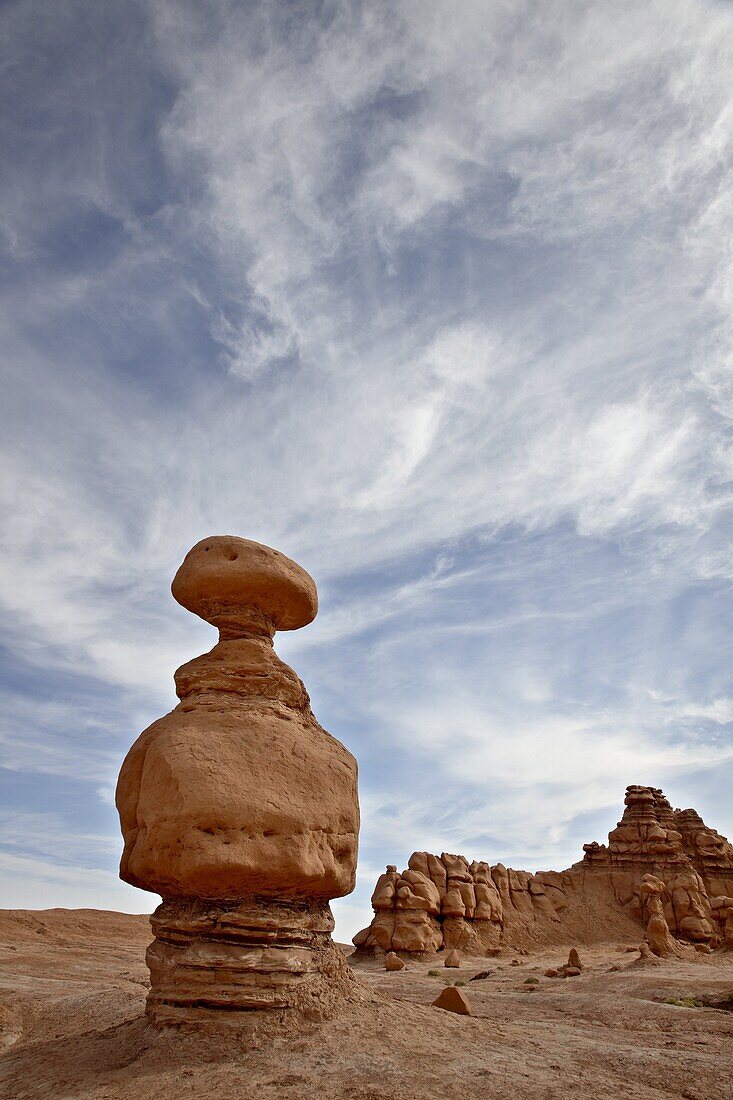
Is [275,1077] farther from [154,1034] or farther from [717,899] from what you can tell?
[717,899]

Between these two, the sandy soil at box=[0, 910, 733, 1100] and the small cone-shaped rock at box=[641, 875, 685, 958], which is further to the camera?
the small cone-shaped rock at box=[641, 875, 685, 958]

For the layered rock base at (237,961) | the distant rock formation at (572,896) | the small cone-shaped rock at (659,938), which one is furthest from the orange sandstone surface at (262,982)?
the distant rock formation at (572,896)

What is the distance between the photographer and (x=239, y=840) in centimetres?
801

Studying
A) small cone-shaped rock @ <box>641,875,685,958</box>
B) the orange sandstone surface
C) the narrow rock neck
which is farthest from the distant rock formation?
the narrow rock neck

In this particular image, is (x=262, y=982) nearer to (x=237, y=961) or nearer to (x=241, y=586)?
(x=237, y=961)

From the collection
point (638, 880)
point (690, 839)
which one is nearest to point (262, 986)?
point (638, 880)

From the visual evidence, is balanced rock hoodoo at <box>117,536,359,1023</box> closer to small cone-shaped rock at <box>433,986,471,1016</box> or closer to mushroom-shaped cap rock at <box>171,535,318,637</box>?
mushroom-shaped cap rock at <box>171,535,318,637</box>

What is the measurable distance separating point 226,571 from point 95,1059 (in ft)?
19.2

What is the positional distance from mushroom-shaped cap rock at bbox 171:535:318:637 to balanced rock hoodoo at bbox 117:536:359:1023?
68 centimetres

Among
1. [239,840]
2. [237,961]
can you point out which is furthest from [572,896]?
[239,840]

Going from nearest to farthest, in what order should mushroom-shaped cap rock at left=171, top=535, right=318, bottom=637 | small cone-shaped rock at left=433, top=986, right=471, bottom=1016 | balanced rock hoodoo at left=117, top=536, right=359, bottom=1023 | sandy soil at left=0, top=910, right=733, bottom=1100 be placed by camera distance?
sandy soil at left=0, top=910, right=733, bottom=1100 < balanced rock hoodoo at left=117, top=536, right=359, bottom=1023 < small cone-shaped rock at left=433, top=986, right=471, bottom=1016 < mushroom-shaped cap rock at left=171, top=535, right=318, bottom=637

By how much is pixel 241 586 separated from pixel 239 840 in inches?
139

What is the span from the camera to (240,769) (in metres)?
8.40

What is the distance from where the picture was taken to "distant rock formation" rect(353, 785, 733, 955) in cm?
2797
